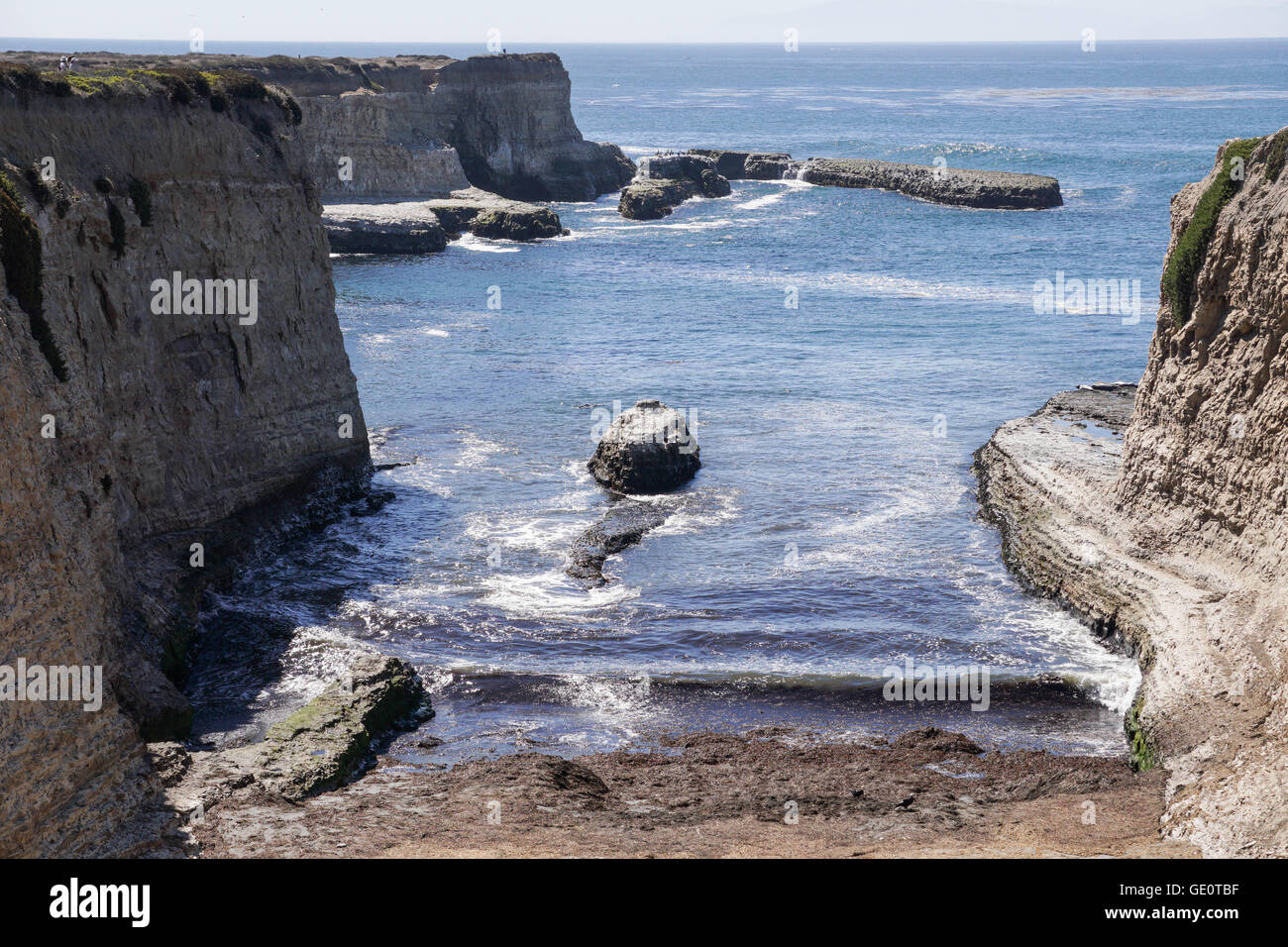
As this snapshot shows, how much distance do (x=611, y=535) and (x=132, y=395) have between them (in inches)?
Answer: 443

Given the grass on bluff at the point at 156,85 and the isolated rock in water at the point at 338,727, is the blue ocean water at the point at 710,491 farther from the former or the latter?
the grass on bluff at the point at 156,85

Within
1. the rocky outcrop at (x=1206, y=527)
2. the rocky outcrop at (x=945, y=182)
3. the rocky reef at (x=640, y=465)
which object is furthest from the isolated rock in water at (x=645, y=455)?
the rocky outcrop at (x=945, y=182)

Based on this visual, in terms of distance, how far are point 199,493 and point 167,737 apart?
787cm

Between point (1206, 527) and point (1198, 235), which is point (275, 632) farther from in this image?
point (1198, 235)

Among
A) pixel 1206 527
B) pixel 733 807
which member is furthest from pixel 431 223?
pixel 733 807

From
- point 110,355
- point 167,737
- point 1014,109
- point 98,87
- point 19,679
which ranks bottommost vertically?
point 167,737

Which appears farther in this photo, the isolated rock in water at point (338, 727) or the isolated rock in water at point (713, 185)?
the isolated rock in water at point (713, 185)

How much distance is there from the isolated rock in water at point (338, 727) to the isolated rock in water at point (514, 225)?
56489mm

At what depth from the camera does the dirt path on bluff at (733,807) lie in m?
15.4

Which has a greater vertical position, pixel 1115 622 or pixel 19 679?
pixel 19 679
